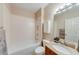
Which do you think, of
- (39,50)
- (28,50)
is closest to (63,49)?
(39,50)

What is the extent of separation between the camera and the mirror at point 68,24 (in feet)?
4.45

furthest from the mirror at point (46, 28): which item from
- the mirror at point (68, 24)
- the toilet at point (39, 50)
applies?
the toilet at point (39, 50)

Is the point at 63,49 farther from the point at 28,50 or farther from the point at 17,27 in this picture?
the point at 17,27

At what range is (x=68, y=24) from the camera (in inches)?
54.3

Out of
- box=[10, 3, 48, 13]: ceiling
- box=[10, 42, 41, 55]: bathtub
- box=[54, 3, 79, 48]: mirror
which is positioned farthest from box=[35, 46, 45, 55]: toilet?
box=[10, 3, 48, 13]: ceiling

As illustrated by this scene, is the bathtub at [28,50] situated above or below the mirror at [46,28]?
below

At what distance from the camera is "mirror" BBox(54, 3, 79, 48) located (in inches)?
53.4

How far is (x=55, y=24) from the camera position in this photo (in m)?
1.41

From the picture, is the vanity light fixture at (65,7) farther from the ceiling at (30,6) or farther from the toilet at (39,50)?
the toilet at (39,50)

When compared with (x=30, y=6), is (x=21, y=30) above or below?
below

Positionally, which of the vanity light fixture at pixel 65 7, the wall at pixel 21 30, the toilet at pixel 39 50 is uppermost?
the vanity light fixture at pixel 65 7

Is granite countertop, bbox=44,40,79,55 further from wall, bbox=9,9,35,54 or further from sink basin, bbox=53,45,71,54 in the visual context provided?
wall, bbox=9,9,35,54

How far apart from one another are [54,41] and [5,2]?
886mm
